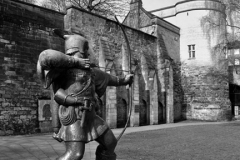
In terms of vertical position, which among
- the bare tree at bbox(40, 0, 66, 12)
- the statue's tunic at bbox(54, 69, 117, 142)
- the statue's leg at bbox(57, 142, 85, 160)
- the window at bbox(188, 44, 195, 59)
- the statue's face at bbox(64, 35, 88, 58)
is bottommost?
the statue's leg at bbox(57, 142, 85, 160)

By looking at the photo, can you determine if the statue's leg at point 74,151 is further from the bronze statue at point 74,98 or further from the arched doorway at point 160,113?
the arched doorway at point 160,113

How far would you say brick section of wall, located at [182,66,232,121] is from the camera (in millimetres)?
23892

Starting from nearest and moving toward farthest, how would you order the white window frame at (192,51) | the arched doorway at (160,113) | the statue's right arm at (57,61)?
the statue's right arm at (57,61) < the arched doorway at (160,113) < the white window frame at (192,51)

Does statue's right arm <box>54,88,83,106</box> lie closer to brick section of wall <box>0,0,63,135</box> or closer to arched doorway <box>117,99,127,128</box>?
brick section of wall <box>0,0,63,135</box>

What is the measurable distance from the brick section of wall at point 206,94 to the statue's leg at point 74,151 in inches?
859

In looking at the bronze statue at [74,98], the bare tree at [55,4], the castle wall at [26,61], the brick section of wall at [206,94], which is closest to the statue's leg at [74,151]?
the bronze statue at [74,98]

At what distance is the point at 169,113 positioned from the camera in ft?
68.9

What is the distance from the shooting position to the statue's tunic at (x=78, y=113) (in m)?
3.55

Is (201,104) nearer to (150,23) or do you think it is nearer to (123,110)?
(150,23)

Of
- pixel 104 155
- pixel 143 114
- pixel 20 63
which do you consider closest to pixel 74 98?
pixel 104 155

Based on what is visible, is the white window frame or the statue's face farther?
the white window frame

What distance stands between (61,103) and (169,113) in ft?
59.3

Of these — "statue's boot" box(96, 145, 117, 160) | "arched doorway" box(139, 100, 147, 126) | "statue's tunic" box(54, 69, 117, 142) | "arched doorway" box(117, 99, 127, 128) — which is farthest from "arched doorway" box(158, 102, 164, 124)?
"statue's tunic" box(54, 69, 117, 142)

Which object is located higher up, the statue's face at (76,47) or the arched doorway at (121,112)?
the statue's face at (76,47)
